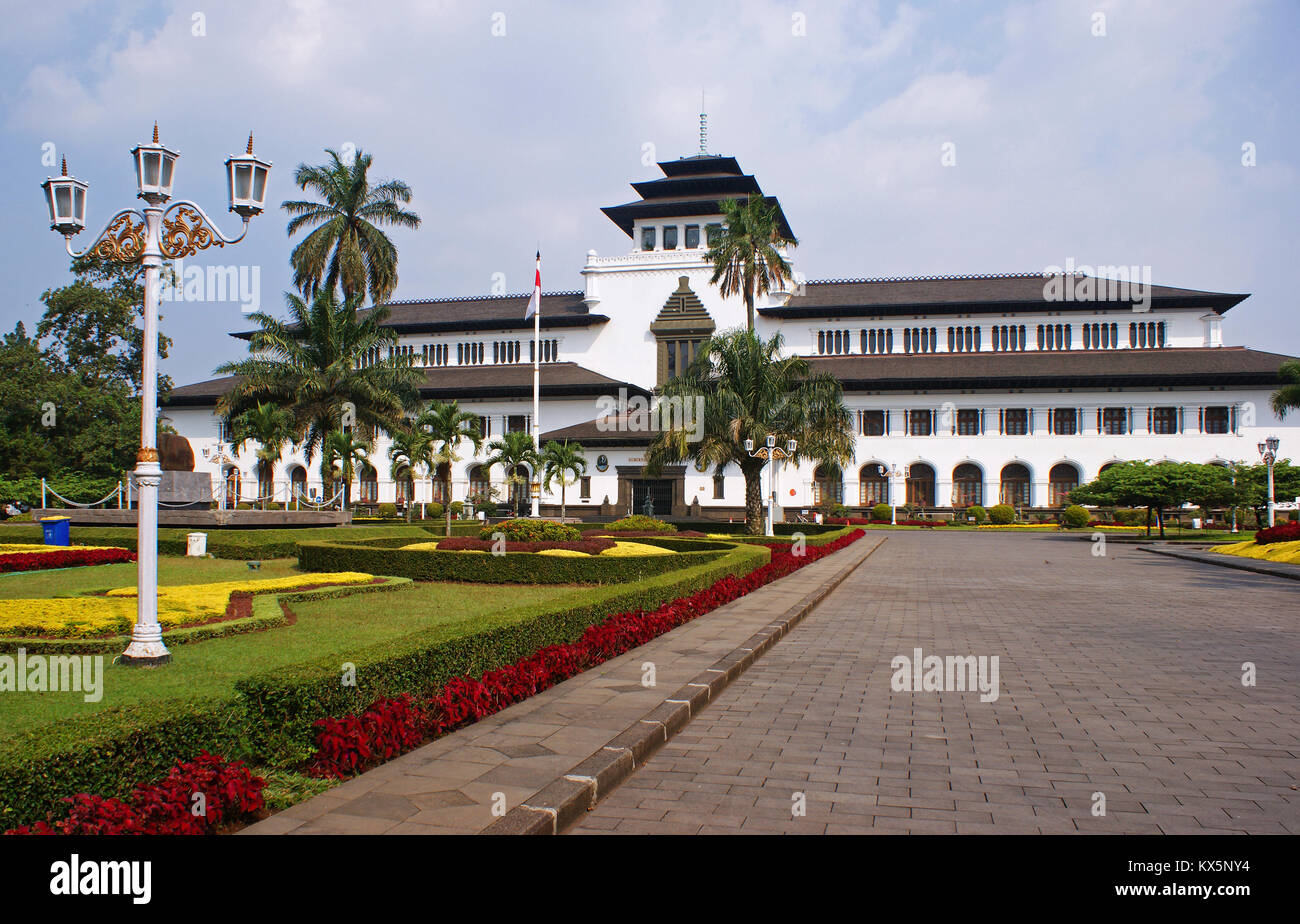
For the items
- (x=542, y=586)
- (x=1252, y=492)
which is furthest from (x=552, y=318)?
(x=542, y=586)

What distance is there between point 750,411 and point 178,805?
30139 millimetres

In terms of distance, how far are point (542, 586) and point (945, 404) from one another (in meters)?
41.1

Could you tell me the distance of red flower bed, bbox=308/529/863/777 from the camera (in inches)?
210

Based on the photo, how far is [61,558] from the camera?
1767 cm

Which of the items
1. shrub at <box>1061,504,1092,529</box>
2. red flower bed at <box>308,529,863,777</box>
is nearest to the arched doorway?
shrub at <box>1061,504,1092,529</box>

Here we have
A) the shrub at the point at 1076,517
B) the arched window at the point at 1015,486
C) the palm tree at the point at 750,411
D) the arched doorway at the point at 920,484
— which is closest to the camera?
the palm tree at the point at 750,411

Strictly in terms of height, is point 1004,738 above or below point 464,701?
below

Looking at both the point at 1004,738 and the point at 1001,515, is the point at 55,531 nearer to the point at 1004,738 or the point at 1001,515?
the point at 1004,738

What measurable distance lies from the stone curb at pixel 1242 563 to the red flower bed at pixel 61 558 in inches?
1008

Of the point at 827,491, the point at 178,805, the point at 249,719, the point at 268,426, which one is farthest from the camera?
the point at 827,491

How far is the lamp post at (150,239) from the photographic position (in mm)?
7715

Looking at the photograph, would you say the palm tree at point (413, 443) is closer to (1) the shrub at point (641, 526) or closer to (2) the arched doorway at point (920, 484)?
(1) the shrub at point (641, 526)

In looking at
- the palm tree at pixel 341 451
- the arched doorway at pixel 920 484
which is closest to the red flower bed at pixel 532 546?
the palm tree at pixel 341 451

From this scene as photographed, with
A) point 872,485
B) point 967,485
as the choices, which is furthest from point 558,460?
point 967,485
